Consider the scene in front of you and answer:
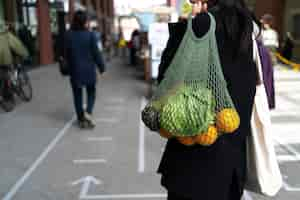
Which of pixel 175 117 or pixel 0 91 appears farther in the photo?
pixel 0 91

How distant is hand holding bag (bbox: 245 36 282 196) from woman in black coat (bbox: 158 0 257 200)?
123mm

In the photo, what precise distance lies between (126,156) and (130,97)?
5.00m

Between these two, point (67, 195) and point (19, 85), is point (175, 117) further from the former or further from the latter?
point (19, 85)

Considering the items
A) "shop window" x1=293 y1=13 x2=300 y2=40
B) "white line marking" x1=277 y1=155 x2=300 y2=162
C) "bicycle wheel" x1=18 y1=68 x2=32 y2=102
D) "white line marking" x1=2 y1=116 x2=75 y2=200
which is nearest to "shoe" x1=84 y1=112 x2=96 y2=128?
"white line marking" x1=2 y1=116 x2=75 y2=200

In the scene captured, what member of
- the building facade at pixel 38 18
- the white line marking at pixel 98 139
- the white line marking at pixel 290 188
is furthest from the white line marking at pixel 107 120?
the building facade at pixel 38 18

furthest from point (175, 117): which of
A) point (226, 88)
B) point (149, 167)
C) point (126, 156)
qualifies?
point (126, 156)

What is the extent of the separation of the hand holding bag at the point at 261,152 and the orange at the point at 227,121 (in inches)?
10.5

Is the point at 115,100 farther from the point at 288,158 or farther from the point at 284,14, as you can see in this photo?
the point at 284,14

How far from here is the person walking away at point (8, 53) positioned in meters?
9.02

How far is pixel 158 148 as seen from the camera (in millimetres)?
6246

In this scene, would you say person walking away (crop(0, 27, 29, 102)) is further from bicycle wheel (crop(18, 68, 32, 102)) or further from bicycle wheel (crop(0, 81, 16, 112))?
bicycle wheel (crop(18, 68, 32, 102))

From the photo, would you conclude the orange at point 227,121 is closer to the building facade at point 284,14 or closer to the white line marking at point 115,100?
the white line marking at point 115,100

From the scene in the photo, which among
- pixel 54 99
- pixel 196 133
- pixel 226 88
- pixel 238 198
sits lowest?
pixel 54 99

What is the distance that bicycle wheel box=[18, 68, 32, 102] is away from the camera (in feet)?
32.9
